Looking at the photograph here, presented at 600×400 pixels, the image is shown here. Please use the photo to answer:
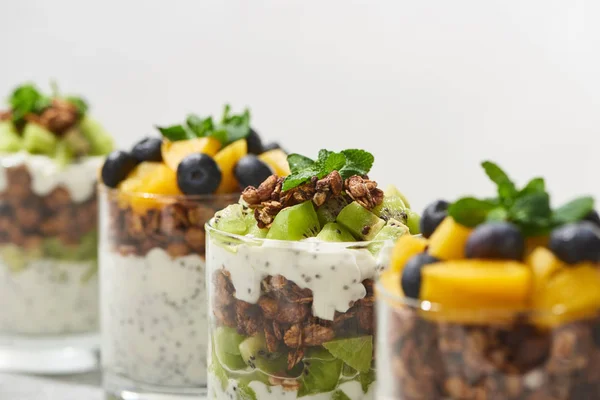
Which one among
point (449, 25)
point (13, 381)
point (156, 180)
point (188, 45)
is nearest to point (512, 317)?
point (156, 180)

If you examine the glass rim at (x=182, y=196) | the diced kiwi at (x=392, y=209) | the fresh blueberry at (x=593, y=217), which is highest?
the fresh blueberry at (x=593, y=217)

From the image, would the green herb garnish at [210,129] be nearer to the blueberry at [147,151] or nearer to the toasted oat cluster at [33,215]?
the blueberry at [147,151]

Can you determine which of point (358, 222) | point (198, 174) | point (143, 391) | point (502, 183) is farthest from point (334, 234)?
point (143, 391)

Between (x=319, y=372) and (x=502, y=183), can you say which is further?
(x=319, y=372)

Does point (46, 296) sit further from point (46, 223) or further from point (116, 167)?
point (116, 167)

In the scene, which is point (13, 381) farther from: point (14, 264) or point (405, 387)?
point (405, 387)

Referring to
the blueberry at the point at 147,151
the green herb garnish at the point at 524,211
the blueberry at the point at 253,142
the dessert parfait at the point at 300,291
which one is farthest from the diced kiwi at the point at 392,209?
the blueberry at the point at 147,151
